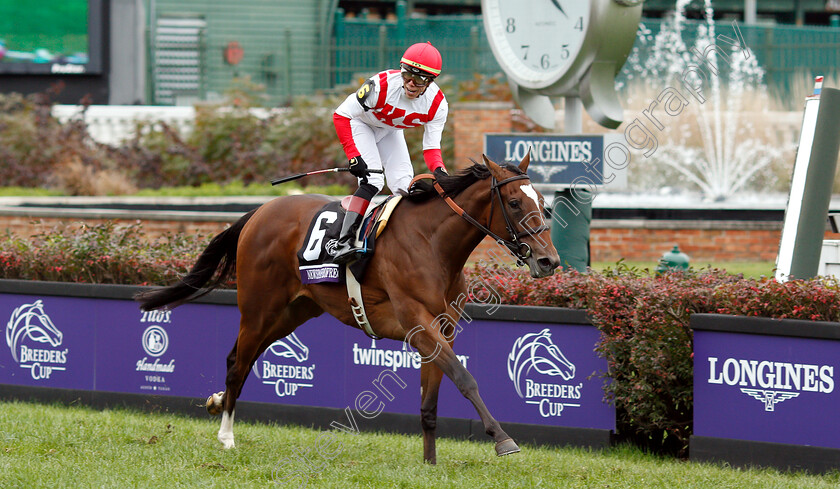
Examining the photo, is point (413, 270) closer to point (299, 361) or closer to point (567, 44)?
point (299, 361)

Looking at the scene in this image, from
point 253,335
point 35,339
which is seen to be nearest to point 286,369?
point 253,335

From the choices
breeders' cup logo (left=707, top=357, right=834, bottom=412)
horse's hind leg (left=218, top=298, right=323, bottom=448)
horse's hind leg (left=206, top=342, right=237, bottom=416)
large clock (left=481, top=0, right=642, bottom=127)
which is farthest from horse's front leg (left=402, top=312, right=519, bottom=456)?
large clock (left=481, top=0, right=642, bottom=127)

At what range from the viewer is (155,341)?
875 centimetres

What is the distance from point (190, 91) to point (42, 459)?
20.2 meters

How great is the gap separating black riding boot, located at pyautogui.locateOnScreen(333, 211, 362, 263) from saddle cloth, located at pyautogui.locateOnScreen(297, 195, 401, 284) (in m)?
0.04

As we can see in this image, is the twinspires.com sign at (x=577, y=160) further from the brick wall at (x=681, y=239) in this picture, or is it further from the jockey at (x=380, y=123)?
the brick wall at (x=681, y=239)

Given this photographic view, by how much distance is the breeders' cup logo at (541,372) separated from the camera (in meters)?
7.28

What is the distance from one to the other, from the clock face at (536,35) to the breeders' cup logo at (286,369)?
3.33 meters

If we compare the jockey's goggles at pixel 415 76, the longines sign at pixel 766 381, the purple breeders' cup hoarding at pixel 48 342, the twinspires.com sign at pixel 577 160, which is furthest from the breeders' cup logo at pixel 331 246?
the purple breeders' cup hoarding at pixel 48 342

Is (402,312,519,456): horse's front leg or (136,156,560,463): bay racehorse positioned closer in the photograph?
(402,312,519,456): horse's front leg

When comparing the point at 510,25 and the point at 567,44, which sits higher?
the point at 510,25

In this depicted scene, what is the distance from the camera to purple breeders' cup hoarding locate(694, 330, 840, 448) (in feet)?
20.1

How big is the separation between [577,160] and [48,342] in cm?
488

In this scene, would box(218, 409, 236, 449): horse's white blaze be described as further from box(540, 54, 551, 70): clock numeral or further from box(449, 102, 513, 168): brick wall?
box(449, 102, 513, 168): brick wall
